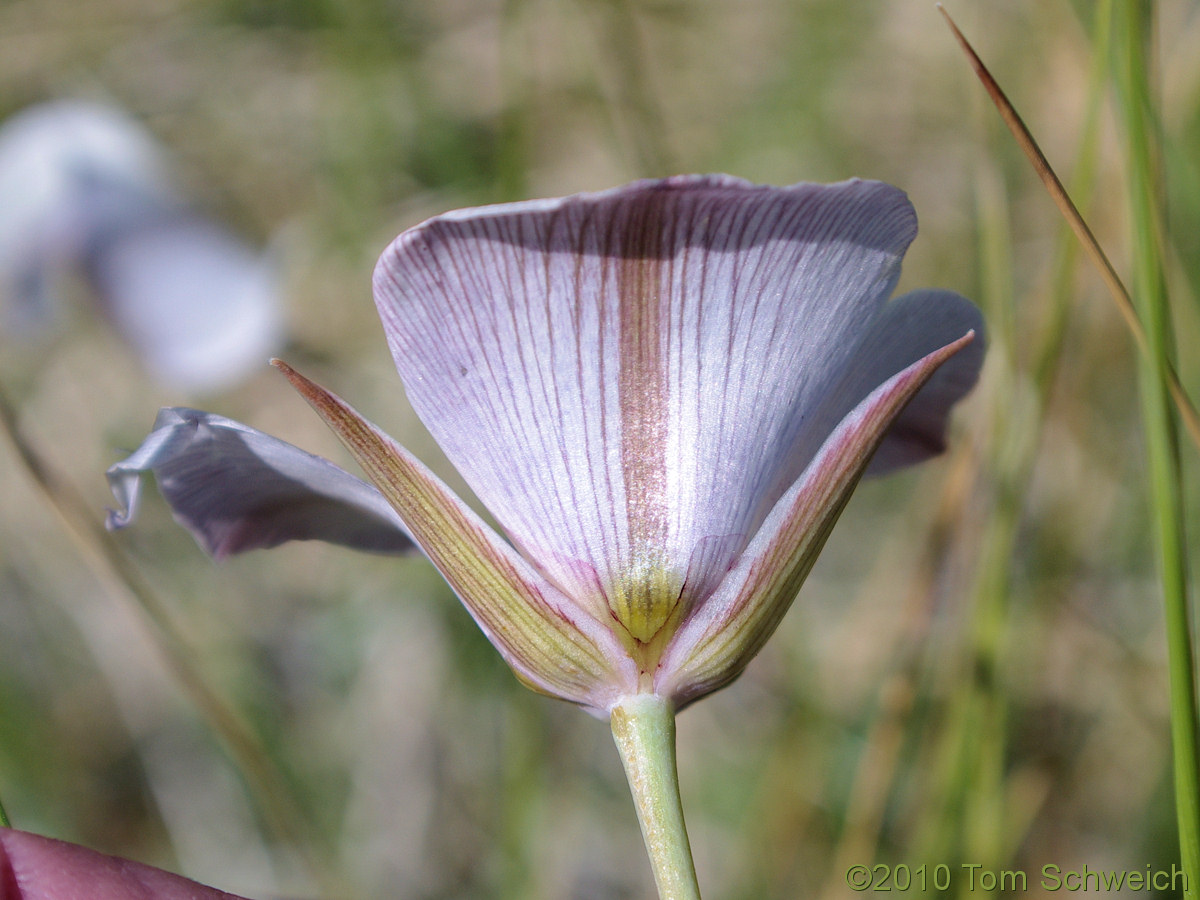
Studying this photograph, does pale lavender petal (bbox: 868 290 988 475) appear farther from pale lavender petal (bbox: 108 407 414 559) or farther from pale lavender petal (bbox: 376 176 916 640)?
pale lavender petal (bbox: 108 407 414 559)

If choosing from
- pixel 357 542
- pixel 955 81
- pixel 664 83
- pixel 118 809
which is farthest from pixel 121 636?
pixel 955 81

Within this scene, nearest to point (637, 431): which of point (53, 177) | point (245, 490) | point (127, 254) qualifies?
point (245, 490)

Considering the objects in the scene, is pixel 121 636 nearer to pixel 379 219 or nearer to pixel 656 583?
pixel 379 219

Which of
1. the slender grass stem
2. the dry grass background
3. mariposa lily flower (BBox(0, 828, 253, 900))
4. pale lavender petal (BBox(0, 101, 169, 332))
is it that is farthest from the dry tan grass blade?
pale lavender petal (BBox(0, 101, 169, 332))

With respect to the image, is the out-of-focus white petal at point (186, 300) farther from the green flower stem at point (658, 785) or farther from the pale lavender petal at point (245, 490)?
the green flower stem at point (658, 785)

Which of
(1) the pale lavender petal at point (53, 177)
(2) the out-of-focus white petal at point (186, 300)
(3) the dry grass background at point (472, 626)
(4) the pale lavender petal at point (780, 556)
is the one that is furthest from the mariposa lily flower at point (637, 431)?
(2) the out-of-focus white petal at point (186, 300)

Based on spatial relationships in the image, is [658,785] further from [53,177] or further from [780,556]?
[53,177]
